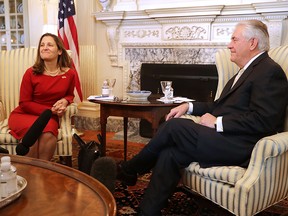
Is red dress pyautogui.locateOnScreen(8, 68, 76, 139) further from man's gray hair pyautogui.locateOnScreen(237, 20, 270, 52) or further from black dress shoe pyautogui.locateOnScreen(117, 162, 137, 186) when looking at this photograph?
man's gray hair pyautogui.locateOnScreen(237, 20, 270, 52)

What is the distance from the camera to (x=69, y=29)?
12.6 ft

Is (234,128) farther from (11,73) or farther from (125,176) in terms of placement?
(11,73)

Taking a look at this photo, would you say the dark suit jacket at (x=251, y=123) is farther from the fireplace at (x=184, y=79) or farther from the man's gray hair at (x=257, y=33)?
the fireplace at (x=184, y=79)

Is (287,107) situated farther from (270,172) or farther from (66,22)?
(66,22)

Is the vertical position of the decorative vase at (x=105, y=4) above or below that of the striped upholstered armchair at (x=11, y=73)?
above

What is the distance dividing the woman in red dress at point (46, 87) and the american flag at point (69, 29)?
51.7 inches

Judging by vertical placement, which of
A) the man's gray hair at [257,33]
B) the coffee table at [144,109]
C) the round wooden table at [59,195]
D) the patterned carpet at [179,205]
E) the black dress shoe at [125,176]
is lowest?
the patterned carpet at [179,205]

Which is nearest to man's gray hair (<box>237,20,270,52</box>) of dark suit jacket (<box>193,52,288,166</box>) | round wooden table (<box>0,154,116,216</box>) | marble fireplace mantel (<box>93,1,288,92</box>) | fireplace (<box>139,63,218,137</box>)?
dark suit jacket (<box>193,52,288,166</box>)

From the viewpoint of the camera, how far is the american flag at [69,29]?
3793 millimetres

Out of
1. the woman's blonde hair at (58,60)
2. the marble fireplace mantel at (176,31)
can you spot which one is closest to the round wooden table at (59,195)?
the woman's blonde hair at (58,60)

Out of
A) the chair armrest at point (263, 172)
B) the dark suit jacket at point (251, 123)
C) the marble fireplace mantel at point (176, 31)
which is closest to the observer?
the chair armrest at point (263, 172)

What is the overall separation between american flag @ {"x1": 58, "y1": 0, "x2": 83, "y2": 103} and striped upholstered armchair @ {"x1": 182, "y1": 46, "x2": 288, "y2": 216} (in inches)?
99.3

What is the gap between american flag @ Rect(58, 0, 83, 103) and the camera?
379 centimetres

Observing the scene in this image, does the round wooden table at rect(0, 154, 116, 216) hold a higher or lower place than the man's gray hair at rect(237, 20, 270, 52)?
lower
